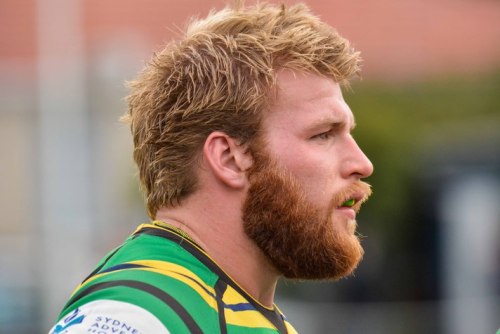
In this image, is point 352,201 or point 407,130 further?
point 407,130

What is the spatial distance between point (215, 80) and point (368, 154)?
1213 centimetres

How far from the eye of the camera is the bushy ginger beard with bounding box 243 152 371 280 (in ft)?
12.0

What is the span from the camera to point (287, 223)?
3.66 meters

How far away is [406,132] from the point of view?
53.6ft

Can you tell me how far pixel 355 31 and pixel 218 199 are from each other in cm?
2439

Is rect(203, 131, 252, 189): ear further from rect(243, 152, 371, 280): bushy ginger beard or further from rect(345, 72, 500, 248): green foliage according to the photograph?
rect(345, 72, 500, 248): green foliage

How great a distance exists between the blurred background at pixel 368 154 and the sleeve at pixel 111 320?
182 inches

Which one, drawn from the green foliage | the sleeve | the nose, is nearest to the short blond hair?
the nose

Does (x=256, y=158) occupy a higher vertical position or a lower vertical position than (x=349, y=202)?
higher

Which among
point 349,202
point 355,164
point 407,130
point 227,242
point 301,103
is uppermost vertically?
point 407,130

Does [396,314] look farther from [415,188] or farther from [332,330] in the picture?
[415,188]

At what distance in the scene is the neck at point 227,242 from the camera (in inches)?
142

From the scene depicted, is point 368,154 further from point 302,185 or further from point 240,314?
point 240,314

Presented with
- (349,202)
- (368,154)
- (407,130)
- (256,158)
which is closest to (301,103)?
(256,158)
